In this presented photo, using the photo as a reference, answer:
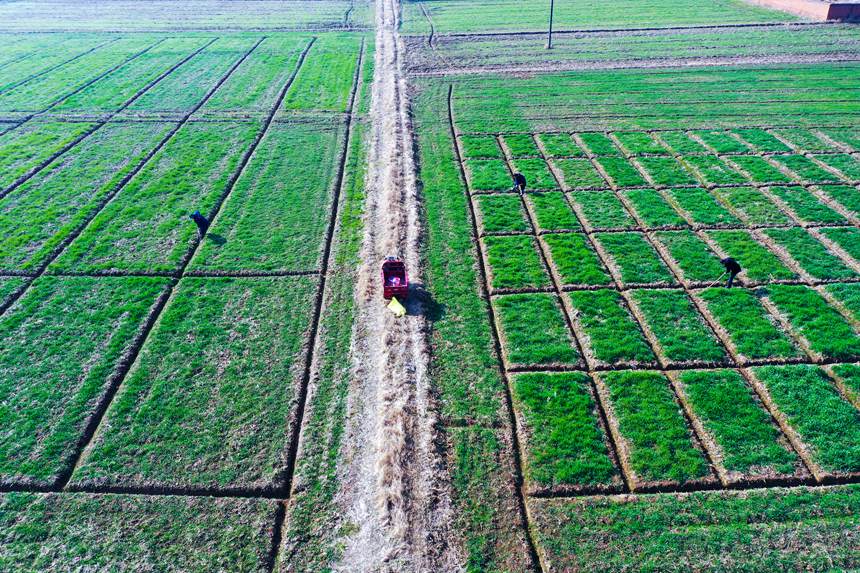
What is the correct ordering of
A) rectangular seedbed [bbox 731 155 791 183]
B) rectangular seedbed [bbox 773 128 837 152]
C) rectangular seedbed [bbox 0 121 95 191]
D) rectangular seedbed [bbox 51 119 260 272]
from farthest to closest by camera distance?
1. rectangular seedbed [bbox 773 128 837 152]
2. rectangular seedbed [bbox 0 121 95 191]
3. rectangular seedbed [bbox 731 155 791 183]
4. rectangular seedbed [bbox 51 119 260 272]

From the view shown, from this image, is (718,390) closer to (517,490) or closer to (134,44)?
(517,490)

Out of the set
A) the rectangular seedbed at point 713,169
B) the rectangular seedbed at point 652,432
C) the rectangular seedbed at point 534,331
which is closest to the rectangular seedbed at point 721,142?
the rectangular seedbed at point 713,169

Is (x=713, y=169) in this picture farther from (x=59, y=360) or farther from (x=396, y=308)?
(x=59, y=360)

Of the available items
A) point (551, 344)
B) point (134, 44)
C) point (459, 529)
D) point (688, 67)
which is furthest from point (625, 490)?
point (134, 44)

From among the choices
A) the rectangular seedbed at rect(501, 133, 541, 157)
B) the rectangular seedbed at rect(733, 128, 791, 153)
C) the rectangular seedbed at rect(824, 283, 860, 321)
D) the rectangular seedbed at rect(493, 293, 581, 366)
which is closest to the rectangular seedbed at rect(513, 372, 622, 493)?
the rectangular seedbed at rect(493, 293, 581, 366)

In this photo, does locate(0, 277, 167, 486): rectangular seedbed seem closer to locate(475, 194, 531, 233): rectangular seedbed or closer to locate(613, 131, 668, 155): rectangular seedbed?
locate(475, 194, 531, 233): rectangular seedbed
